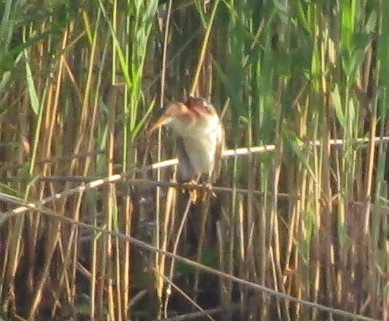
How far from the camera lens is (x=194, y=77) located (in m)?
4.20

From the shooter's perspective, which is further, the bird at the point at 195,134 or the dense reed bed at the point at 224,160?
the bird at the point at 195,134

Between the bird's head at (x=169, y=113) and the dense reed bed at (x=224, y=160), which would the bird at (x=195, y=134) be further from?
the dense reed bed at (x=224, y=160)

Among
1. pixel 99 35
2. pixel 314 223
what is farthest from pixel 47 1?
pixel 314 223

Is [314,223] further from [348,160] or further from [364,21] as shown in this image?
[364,21]

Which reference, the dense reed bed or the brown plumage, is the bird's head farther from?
the dense reed bed

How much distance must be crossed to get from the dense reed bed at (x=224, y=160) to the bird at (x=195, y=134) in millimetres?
101

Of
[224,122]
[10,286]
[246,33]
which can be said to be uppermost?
[246,33]

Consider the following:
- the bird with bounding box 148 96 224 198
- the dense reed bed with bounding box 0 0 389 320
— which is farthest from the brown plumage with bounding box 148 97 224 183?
the dense reed bed with bounding box 0 0 389 320

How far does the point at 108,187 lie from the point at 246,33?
0.78 metres

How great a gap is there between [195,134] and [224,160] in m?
0.38

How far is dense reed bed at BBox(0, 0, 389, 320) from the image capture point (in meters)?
3.51

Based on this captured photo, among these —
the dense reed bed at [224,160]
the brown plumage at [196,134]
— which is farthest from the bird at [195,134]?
the dense reed bed at [224,160]

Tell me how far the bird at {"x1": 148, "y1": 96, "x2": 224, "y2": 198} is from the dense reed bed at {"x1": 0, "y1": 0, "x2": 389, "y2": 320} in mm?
101

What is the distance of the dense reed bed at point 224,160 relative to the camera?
351 centimetres
